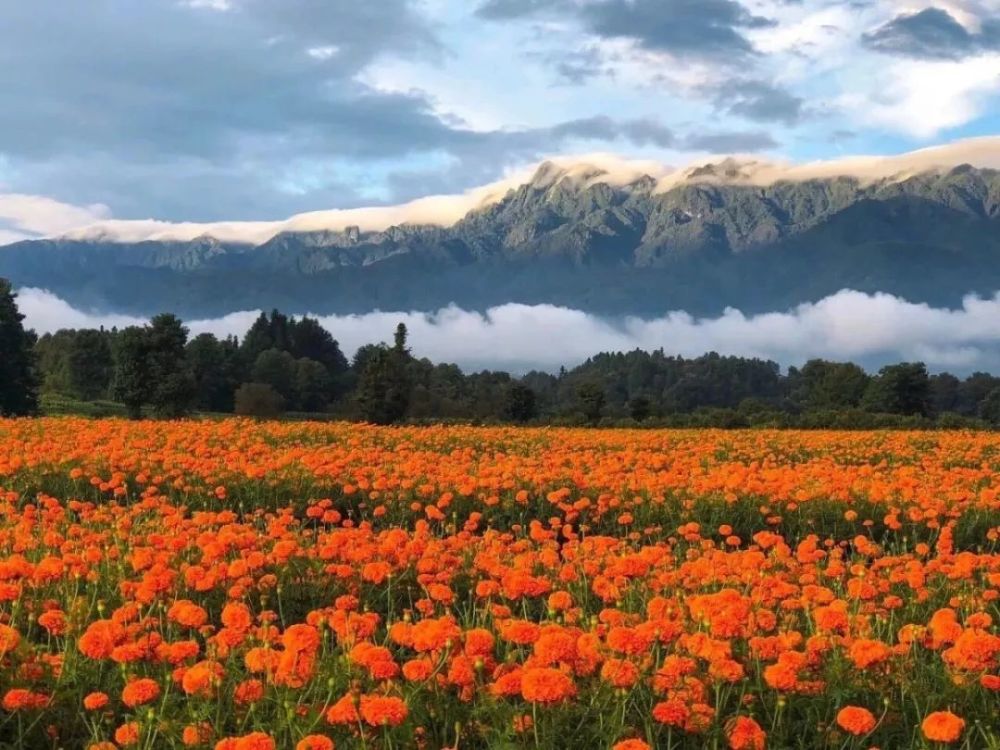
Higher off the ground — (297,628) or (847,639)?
(297,628)

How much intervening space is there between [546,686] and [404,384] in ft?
185

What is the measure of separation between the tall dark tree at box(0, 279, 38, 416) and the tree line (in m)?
0.07

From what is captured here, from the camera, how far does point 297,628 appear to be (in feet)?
12.4

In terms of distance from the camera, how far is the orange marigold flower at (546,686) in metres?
3.18

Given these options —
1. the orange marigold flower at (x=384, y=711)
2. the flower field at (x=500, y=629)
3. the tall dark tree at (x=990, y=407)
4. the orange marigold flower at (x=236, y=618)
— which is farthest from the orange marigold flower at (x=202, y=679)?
the tall dark tree at (x=990, y=407)

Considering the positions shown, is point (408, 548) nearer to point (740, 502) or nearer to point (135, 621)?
point (135, 621)

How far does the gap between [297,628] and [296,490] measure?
26.3ft

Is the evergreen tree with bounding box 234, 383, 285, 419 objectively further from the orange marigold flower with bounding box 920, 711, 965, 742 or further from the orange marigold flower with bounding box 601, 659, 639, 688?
the orange marigold flower with bounding box 920, 711, 965, 742

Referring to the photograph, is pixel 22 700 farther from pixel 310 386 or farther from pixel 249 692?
pixel 310 386

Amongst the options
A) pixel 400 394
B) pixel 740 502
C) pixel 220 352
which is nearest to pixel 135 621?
pixel 740 502

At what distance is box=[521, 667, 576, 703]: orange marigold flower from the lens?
3182 millimetres

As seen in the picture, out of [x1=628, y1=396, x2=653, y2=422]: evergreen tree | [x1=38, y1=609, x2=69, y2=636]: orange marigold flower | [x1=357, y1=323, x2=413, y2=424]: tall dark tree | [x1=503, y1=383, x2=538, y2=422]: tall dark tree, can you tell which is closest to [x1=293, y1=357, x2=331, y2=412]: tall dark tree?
[x1=357, y1=323, x2=413, y2=424]: tall dark tree

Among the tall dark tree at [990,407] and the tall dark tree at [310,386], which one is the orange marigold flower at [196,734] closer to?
the tall dark tree at [990,407]

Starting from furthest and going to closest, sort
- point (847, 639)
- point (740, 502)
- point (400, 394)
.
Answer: point (400, 394) < point (740, 502) < point (847, 639)
